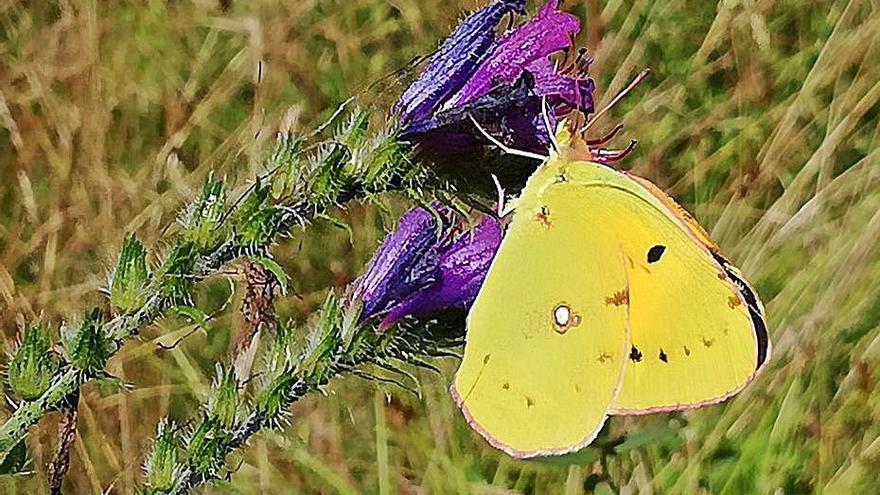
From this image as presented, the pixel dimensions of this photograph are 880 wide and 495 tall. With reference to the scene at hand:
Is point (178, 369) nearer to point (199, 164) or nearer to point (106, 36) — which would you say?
point (199, 164)

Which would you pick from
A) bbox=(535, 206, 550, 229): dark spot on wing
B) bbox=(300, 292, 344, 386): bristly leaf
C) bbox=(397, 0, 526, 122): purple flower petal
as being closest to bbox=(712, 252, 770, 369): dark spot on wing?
bbox=(535, 206, 550, 229): dark spot on wing

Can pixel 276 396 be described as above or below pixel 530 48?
below

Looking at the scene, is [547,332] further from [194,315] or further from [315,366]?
[194,315]

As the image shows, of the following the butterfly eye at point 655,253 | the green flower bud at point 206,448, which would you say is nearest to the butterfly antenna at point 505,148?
the butterfly eye at point 655,253

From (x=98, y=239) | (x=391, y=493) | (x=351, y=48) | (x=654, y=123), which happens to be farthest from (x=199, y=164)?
(x=654, y=123)

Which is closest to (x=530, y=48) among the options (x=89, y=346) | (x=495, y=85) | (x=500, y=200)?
(x=495, y=85)

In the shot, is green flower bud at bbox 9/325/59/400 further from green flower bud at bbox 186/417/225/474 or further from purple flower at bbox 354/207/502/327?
purple flower at bbox 354/207/502/327
